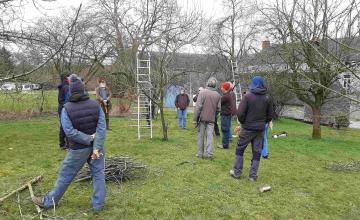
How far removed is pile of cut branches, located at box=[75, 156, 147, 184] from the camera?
6.47m

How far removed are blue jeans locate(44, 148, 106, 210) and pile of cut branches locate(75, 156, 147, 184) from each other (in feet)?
4.19

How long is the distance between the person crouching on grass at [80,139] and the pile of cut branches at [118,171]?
131 centimetres

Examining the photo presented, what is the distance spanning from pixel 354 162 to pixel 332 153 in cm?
160

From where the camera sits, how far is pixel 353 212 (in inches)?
228

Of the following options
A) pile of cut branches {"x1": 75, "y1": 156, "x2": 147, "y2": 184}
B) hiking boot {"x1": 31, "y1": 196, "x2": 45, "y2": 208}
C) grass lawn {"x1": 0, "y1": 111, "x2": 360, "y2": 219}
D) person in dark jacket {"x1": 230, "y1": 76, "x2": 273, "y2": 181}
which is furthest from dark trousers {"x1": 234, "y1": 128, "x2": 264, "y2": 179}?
hiking boot {"x1": 31, "y1": 196, "x2": 45, "y2": 208}

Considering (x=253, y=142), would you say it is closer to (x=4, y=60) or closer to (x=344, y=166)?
(x=344, y=166)

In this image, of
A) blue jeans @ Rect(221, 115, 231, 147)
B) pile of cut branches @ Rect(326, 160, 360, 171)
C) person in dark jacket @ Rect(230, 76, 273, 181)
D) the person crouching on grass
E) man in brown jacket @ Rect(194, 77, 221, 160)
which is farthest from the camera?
blue jeans @ Rect(221, 115, 231, 147)

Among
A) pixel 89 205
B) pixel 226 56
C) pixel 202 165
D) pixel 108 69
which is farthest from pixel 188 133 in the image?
pixel 226 56

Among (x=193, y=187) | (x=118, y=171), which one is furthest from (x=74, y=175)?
(x=193, y=187)

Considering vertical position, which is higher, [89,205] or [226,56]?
[226,56]

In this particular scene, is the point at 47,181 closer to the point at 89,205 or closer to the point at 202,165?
the point at 89,205

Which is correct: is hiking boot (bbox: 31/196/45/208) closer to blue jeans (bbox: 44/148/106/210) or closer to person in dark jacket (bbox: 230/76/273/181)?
blue jeans (bbox: 44/148/106/210)

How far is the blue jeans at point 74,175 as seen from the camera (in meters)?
4.98

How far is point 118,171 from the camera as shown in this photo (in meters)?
6.59
